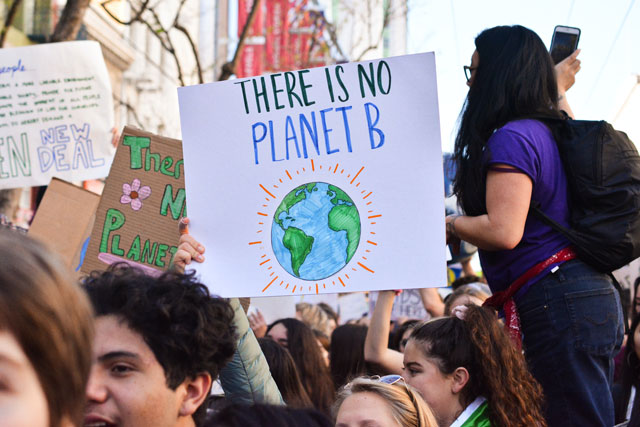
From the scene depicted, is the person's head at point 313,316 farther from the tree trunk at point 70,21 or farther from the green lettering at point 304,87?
the green lettering at point 304,87

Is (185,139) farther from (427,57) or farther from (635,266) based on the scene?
(635,266)

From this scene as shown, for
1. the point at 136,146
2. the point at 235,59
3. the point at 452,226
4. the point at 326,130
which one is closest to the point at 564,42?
the point at 452,226

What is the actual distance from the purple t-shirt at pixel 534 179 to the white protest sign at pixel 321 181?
23 centimetres

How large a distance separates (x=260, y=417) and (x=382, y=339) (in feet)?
6.04

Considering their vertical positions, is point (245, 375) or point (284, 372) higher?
point (245, 375)

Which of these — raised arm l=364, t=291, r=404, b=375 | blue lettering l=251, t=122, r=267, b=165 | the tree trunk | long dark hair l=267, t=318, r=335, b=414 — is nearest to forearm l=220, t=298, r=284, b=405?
blue lettering l=251, t=122, r=267, b=165

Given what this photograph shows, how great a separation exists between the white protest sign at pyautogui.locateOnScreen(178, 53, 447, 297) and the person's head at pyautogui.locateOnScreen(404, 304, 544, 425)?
517 millimetres

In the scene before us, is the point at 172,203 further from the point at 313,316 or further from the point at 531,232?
the point at 313,316

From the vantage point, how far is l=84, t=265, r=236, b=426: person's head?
6.72ft

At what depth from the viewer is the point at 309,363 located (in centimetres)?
480

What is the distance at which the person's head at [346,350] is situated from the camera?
524 cm

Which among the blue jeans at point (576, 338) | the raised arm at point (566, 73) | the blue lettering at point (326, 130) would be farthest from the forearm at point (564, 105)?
the blue lettering at point (326, 130)

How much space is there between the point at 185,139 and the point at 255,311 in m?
3.62

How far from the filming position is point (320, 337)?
679cm
